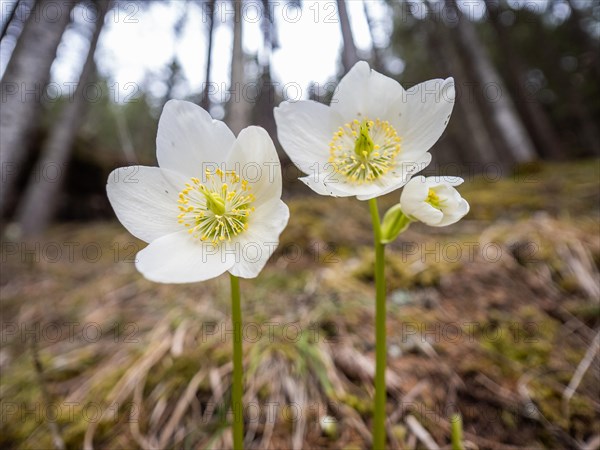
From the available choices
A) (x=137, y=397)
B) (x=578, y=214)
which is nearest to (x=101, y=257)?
(x=137, y=397)

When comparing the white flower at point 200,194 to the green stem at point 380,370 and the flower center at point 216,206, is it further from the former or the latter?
the green stem at point 380,370

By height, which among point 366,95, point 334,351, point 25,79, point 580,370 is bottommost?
point 580,370

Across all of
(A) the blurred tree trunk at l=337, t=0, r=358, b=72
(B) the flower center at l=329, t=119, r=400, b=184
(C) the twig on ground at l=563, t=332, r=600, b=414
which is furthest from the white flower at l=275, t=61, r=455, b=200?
(A) the blurred tree trunk at l=337, t=0, r=358, b=72

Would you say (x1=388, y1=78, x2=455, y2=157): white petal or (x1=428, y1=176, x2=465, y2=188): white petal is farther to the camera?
(x1=388, y1=78, x2=455, y2=157): white petal

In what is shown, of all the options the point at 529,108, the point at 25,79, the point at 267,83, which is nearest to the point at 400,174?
the point at 25,79

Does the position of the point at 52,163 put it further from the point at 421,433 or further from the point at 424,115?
the point at 421,433

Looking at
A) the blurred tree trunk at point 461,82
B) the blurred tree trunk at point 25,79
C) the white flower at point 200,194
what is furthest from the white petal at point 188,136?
the blurred tree trunk at point 461,82

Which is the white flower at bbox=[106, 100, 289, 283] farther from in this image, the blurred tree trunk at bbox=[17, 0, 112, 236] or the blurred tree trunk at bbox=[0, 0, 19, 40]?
the blurred tree trunk at bbox=[17, 0, 112, 236]
